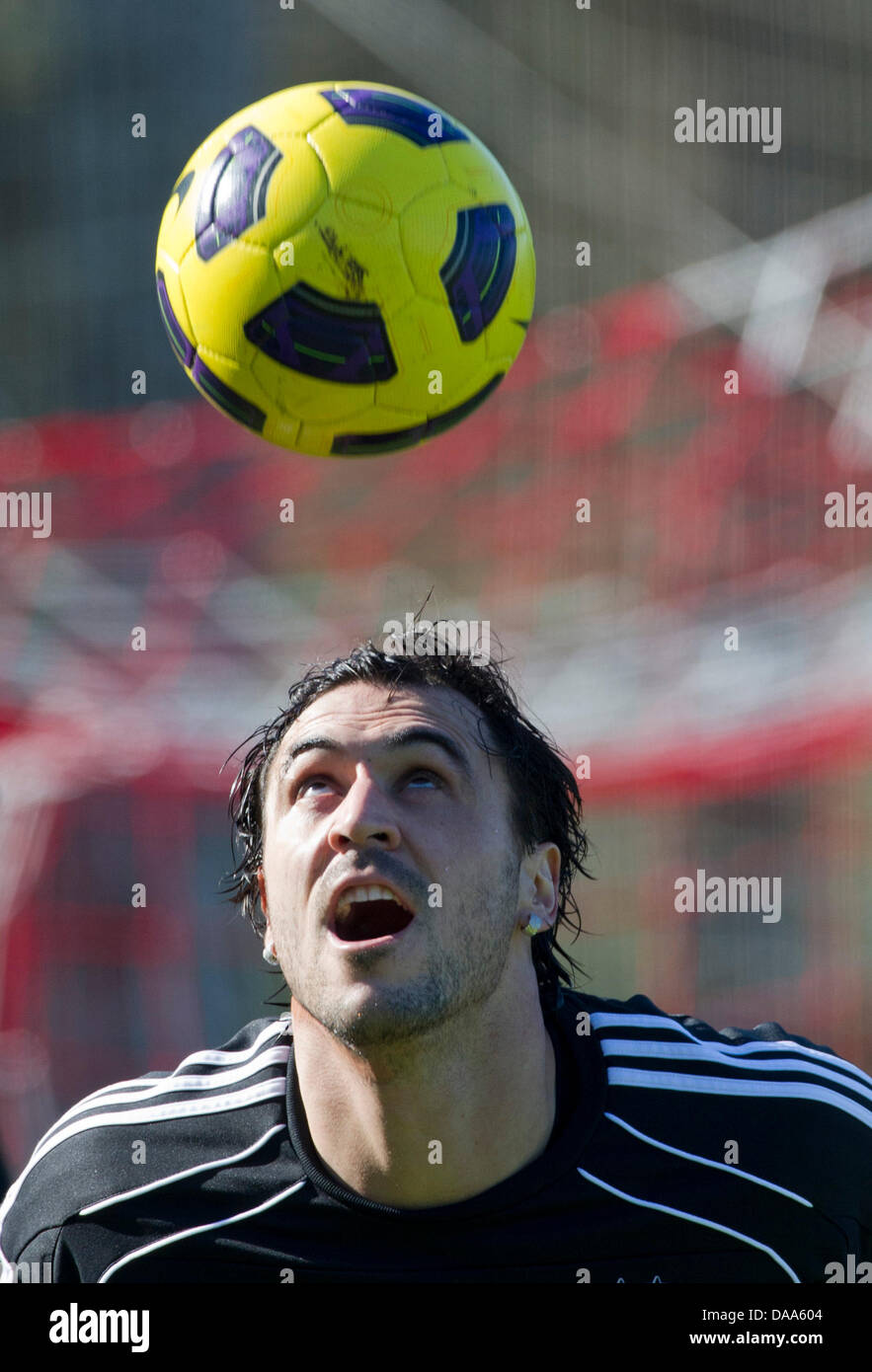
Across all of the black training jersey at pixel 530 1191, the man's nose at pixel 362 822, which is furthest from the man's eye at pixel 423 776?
the black training jersey at pixel 530 1191

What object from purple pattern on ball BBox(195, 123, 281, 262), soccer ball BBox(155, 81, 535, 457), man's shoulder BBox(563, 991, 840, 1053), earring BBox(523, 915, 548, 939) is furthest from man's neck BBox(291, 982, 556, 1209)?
purple pattern on ball BBox(195, 123, 281, 262)

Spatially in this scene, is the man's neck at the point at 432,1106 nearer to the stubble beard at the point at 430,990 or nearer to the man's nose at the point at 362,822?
the stubble beard at the point at 430,990

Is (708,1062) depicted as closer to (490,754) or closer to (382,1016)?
(490,754)

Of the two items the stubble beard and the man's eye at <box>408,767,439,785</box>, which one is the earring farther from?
the man's eye at <box>408,767,439,785</box>

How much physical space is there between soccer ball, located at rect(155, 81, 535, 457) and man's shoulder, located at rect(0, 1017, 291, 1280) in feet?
4.13

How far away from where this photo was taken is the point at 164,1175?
2545mm

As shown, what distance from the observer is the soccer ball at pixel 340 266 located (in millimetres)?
2756

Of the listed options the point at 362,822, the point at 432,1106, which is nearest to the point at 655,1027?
the point at 432,1106

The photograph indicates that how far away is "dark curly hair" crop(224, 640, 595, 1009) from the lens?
269cm

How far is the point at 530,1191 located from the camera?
7.91 ft

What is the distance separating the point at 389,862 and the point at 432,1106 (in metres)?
0.41

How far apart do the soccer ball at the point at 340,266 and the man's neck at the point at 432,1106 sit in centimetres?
121

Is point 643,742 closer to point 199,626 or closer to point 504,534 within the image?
point 504,534

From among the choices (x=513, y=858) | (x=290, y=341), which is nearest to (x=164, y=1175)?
(x=513, y=858)
